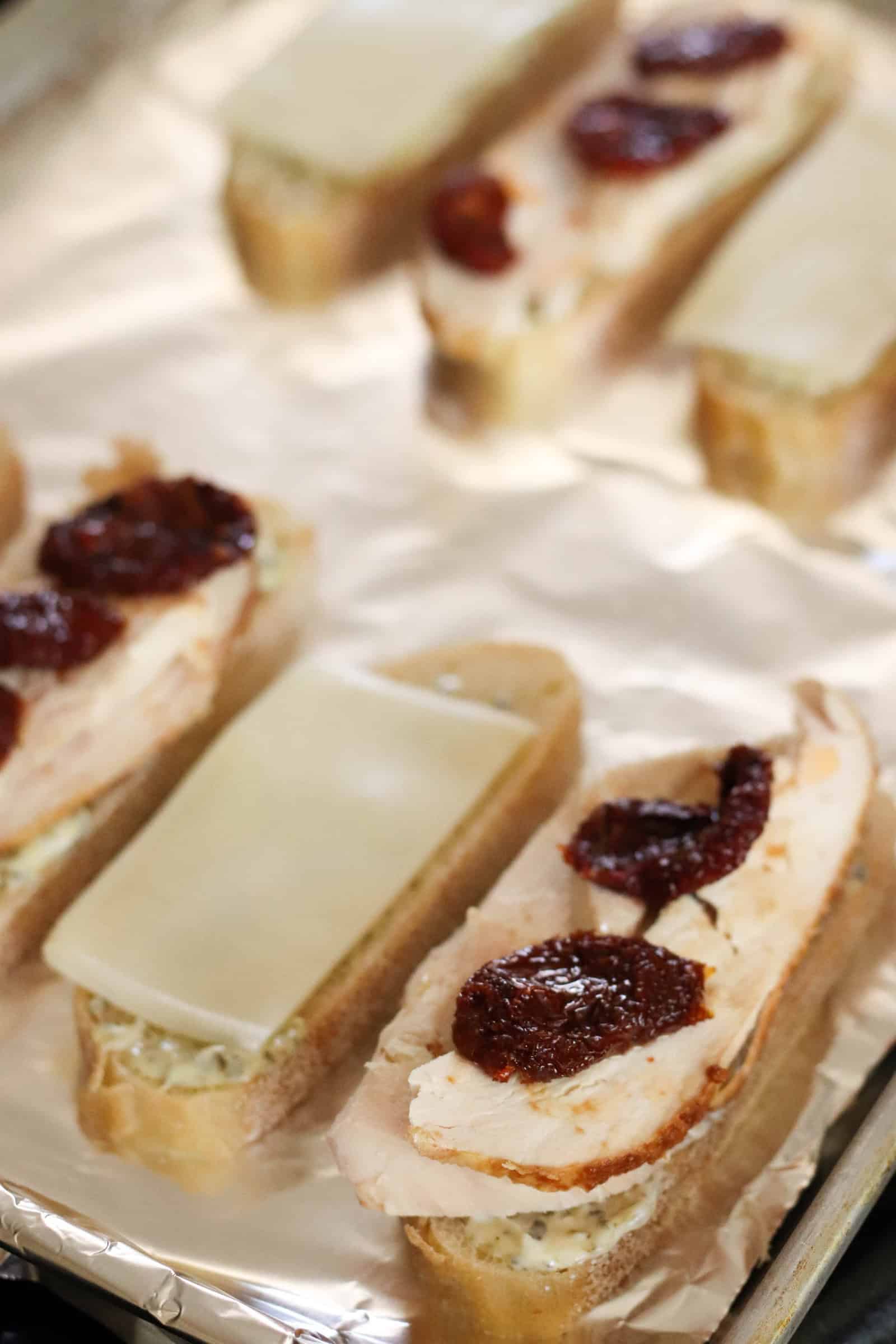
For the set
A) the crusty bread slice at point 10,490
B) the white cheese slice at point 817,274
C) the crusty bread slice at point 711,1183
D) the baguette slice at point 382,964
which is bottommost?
the crusty bread slice at point 711,1183

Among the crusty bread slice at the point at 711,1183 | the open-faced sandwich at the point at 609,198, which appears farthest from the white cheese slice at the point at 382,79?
the crusty bread slice at the point at 711,1183

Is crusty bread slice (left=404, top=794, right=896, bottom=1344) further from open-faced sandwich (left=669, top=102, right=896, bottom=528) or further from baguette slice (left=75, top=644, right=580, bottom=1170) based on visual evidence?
open-faced sandwich (left=669, top=102, right=896, bottom=528)

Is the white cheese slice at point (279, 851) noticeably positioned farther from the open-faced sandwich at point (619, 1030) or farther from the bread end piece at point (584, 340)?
the bread end piece at point (584, 340)

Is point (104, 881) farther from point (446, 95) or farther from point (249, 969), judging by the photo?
point (446, 95)

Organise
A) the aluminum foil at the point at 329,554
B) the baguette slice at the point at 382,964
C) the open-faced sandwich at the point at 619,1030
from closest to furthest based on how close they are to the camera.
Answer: the open-faced sandwich at the point at 619,1030
the aluminum foil at the point at 329,554
the baguette slice at the point at 382,964

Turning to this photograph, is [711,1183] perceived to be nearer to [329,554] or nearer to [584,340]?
[329,554]
